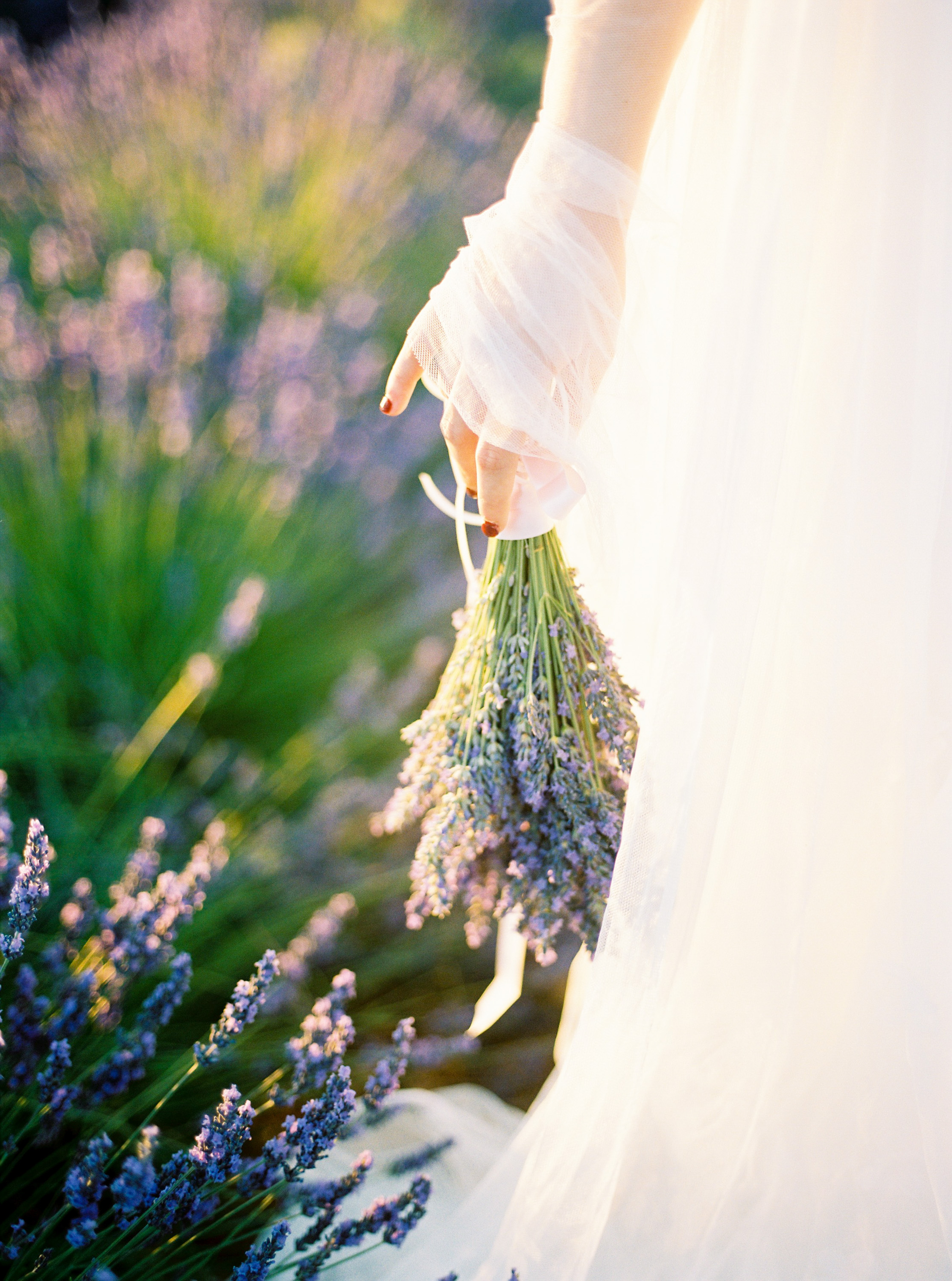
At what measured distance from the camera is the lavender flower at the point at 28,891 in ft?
2.29

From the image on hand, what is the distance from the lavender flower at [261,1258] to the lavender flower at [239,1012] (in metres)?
0.16

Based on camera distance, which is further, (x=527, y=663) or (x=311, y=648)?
(x=311, y=648)

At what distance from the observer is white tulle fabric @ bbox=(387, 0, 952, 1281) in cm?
75

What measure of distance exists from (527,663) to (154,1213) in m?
0.61

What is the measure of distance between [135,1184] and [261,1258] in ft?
0.43

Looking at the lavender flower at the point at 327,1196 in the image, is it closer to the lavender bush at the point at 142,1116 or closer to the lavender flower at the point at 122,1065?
the lavender bush at the point at 142,1116

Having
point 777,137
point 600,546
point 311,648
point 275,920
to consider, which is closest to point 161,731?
point 275,920

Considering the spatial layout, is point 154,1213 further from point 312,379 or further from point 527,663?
point 312,379

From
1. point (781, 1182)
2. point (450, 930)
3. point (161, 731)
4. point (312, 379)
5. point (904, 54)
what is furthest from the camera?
point (312, 379)

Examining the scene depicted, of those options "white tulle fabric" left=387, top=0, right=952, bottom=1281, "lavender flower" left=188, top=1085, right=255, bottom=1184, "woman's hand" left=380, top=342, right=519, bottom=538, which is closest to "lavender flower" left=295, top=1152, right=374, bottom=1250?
"lavender flower" left=188, top=1085, right=255, bottom=1184

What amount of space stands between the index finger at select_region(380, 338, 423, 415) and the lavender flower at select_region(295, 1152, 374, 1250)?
75 cm

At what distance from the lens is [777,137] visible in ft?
2.46

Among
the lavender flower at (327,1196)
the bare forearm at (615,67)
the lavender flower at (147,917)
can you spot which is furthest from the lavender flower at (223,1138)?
the bare forearm at (615,67)

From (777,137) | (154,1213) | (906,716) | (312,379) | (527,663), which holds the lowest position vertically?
(154,1213)
